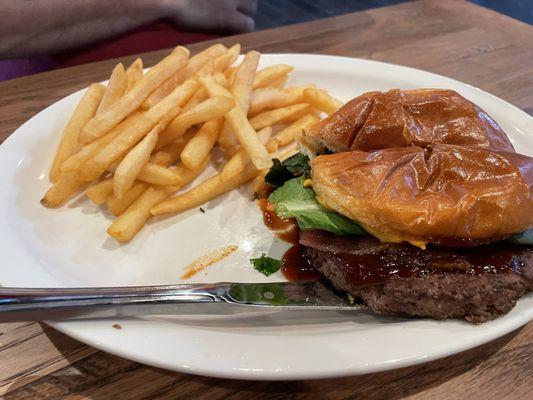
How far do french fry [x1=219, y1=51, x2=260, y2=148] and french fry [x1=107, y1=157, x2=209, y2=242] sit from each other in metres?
0.26

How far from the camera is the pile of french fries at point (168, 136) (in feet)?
7.36

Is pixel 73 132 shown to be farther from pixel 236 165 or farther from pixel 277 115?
pixel 277 115

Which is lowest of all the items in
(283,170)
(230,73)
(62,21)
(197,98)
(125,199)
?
(283,170)

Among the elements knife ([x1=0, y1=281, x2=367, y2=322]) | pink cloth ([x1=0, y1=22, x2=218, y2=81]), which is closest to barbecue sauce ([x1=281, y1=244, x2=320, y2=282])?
knife ([x1=0, y1=281, x2=367, y2=322])

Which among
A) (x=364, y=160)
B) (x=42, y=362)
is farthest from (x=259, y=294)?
(x=42, y=362)

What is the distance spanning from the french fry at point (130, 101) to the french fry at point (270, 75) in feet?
1.51

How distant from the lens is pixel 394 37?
13.1 ft

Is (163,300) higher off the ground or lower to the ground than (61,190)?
lower

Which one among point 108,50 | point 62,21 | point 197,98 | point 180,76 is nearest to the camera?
point 197,98

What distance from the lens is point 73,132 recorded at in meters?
2.41

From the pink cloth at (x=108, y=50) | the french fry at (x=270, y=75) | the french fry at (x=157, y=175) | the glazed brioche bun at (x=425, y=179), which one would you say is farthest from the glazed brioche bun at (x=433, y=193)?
the pink cloth at (x=108, y=50)

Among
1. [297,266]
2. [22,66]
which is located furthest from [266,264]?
[22,66]

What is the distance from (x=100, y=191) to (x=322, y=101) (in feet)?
4.24

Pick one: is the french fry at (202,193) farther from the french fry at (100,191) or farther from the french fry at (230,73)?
the french fry at (230,73)
